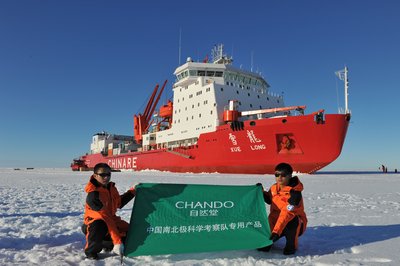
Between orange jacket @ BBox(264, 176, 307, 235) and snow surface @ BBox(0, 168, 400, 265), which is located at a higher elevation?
orange jacket @ BBox(264, 176, 307, 235)

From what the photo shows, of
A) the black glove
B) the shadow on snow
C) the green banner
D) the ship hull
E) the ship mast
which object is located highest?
the ship mast

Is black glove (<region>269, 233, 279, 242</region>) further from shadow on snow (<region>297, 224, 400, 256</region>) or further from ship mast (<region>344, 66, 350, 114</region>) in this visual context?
ship mast (<region>344, 66, 350, 114</region>)

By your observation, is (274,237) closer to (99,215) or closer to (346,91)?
(99,215)

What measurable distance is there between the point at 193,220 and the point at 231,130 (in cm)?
1278

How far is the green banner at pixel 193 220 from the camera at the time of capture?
8.70 ft

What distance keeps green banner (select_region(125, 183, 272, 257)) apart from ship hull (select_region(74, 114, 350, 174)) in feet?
37.9

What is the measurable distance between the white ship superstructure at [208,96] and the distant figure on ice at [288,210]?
1448 centimetres

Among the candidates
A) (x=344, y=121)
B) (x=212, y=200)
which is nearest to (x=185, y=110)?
(x=344, y=121)

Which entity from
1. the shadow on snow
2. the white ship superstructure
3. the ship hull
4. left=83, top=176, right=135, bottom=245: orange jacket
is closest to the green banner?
left=83, top=176, right=135, bottom=245: orange jacket

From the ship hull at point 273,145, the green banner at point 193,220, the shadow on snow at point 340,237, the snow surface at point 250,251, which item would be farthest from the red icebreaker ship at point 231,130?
the green banner at point 193,220

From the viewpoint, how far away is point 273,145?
46.9 feet

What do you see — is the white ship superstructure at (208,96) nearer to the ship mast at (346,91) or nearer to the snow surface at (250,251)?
the ship mast at (346,91)

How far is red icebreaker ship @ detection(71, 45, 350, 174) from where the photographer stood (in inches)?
544

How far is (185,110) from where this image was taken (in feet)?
67.5
